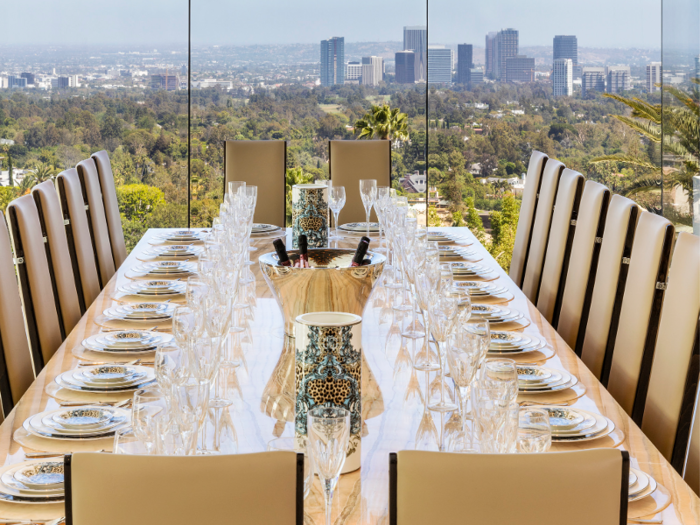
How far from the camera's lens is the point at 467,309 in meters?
1.69

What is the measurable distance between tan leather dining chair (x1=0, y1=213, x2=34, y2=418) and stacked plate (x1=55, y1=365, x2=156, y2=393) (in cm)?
57

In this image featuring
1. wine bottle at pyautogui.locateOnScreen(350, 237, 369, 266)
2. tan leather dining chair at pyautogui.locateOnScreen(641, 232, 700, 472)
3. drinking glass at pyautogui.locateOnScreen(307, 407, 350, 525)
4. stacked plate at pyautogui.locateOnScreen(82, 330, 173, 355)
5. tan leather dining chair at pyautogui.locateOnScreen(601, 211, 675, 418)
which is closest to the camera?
drinking glass at pyautogui.locateOnScreen(307, 407, 350, 525)

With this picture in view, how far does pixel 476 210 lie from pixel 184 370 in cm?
649

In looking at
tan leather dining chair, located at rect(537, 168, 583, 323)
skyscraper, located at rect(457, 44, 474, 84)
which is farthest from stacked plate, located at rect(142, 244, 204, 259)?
skyscraper, located at rect(457, 44, 474, 84)

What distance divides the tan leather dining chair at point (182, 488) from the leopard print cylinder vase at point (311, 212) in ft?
7.29

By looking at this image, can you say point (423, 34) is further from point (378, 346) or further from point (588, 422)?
point (588, 422)

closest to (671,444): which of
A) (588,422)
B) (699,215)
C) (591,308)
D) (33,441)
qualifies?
(588,422)

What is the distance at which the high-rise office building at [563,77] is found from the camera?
283 inches

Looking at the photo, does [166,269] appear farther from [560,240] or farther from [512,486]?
[512,486]

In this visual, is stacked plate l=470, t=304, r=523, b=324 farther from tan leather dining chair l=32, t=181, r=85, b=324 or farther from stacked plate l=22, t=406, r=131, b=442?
tan leather dining chair l=32, t=181, r=85, b=324

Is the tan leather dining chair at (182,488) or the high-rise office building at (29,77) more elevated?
the high-rise office building at (29,77)

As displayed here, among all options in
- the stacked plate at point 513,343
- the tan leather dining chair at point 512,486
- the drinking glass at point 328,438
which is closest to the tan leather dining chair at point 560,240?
the stacked plate at point 513,343

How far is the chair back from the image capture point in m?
3.59

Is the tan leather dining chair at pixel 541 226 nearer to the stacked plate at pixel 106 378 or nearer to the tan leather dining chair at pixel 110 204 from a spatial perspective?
the tan leather dining chair at pixel 110 204
